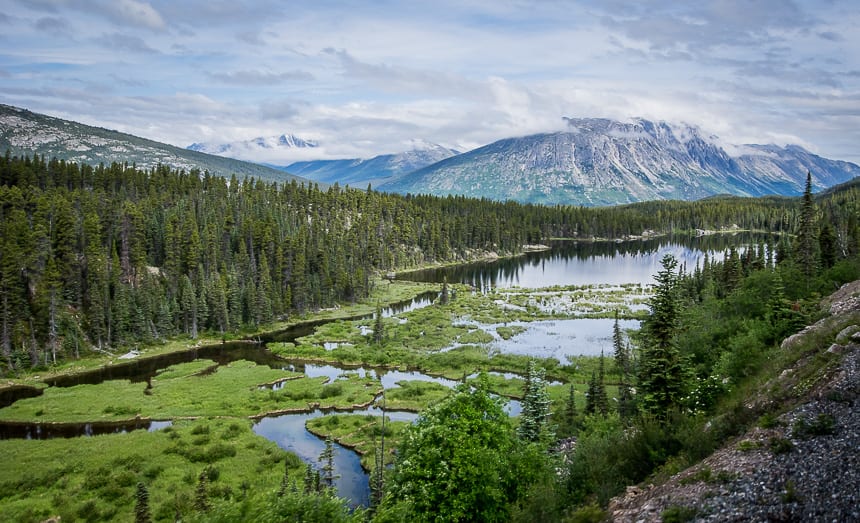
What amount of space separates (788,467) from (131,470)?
155ft

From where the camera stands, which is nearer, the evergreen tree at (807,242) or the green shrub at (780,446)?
the green shrub at (780,446)

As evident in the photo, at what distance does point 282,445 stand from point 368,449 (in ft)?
29.6

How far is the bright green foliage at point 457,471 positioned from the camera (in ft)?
80.2

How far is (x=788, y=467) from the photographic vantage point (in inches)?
676

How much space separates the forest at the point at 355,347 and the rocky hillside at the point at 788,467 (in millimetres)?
1879

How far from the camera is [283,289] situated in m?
126

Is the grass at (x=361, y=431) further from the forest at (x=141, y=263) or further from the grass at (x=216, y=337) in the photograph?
the forest at (x=141, y=263)

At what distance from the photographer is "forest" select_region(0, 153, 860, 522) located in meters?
24.4

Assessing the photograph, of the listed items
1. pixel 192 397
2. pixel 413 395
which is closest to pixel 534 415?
pixel 413 395

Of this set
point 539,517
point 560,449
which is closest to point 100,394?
point 560,449

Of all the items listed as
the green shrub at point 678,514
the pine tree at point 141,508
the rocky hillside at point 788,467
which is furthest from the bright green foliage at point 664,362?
the pine tree at point 141,508

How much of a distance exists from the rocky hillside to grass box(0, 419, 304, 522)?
25880mm

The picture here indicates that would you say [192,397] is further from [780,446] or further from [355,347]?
[780,446]

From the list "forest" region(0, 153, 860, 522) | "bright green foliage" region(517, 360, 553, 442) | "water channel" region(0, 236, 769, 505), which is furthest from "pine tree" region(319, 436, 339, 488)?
"bright green foliage" region(517, 360, 553, 442)
